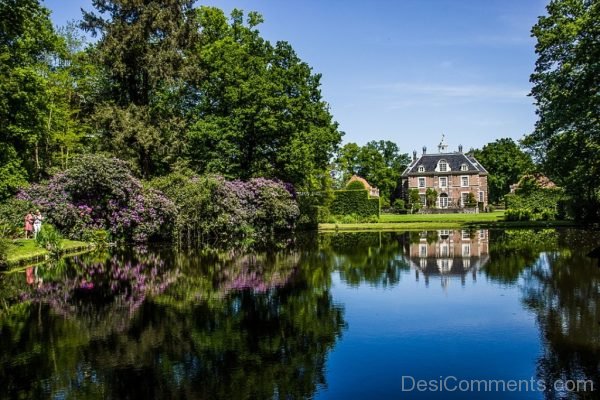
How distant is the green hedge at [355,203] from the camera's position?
168 ft

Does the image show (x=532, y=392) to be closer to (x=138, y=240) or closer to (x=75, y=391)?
(x=75, y=391)

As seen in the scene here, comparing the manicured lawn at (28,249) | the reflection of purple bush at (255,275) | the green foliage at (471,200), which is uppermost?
the green foliage at (471,200)

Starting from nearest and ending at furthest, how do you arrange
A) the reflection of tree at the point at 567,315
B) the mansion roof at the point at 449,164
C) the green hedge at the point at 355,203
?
1. the reflection of tree at the point at 567,315
2. the green hedge at the point at 355,203
3. the mansion roof at the point at 449,164

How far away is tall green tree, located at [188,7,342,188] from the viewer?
35.2 meters

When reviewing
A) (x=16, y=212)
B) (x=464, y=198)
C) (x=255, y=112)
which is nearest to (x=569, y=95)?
(x=255, y=112)

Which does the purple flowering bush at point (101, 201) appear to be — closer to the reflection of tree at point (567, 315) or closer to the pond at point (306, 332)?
the pond at point (306, 332)

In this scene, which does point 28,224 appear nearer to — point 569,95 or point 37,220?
point 37,220

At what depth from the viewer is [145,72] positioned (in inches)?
1430

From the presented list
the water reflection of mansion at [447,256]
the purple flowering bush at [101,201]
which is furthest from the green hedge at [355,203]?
the purple flowering bush at [101,201]

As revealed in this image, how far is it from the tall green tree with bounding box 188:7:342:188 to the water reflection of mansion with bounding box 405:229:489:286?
41.5ft

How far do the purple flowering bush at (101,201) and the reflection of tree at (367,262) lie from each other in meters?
10.3

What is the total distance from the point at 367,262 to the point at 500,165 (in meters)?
80.0

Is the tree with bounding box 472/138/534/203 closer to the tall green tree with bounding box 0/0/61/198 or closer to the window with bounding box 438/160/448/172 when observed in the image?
the window with bounding box 438/160/448/172

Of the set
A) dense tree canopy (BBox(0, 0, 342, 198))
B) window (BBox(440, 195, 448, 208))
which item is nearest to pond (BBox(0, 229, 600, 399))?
dense tree canopy (BBox(0, 0, 342, 198))
